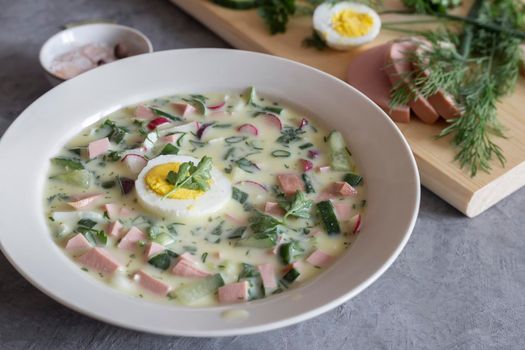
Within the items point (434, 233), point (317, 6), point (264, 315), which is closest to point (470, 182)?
point (434, 233)

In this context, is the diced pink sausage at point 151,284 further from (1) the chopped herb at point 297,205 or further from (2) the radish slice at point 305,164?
(2) the radish slice at point 305,164

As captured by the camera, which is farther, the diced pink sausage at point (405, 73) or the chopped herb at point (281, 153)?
the diced pink sausage at point (405, 73)

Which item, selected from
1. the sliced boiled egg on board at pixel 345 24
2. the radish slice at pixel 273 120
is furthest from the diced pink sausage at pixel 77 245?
the sliced boiled egg on board at pixel 345 24

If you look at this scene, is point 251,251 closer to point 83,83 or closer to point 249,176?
point 249,176

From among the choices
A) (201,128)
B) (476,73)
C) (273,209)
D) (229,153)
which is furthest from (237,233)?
(476,73)

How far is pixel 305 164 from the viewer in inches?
121

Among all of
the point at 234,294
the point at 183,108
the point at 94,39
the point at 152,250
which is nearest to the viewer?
the point at 234,294

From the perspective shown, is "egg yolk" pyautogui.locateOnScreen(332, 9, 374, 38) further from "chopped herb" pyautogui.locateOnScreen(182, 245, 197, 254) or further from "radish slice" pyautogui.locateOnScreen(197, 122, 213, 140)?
"chopped herb" pyautogui.locateOnScreen(182, 245, 197, 254)

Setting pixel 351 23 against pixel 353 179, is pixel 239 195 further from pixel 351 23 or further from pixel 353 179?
pixel 351 23

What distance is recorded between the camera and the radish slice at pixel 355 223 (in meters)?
2.77

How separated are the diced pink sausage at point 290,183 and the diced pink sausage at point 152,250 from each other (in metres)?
0.61

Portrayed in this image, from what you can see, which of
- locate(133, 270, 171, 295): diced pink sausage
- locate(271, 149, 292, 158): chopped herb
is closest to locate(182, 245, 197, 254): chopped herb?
locate(133, 270, 171, 295): diced pink sausage

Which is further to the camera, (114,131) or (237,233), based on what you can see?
(114,131)

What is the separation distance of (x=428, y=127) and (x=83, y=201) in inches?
74.7
